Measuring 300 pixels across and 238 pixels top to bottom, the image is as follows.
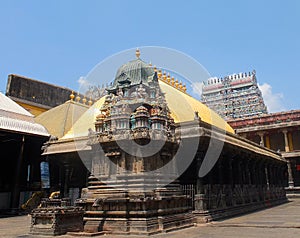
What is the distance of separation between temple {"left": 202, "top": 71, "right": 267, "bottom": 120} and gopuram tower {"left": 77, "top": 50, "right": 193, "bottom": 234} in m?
50.3

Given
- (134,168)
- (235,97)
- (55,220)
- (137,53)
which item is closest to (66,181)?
(134,168)

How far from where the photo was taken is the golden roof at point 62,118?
25.6 m

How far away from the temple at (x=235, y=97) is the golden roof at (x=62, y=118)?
40281 millimetres

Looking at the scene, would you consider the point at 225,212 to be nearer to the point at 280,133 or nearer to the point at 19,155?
the point at 19,155

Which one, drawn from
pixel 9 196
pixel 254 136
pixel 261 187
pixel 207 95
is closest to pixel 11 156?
pixel 9 196

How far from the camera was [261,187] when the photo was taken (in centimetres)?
2455

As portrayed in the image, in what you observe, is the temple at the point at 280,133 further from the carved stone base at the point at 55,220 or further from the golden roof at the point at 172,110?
the carved stone base at the point at 55,220

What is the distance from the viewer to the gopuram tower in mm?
11664

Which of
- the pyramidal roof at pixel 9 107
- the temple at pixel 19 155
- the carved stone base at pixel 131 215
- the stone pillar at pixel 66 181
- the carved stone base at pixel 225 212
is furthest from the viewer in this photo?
the pyramidal roof at pixel 9 107

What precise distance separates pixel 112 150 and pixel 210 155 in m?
5.85

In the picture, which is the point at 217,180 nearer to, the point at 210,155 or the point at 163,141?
the point at 210,155

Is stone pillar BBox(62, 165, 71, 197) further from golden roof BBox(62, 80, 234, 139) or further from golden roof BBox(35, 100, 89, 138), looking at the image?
golden roof BBox(35, 100, 89, 138)

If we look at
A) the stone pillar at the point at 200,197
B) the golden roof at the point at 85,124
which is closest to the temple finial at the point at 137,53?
the golden roof at the point at 85,124

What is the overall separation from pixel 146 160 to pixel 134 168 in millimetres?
574
